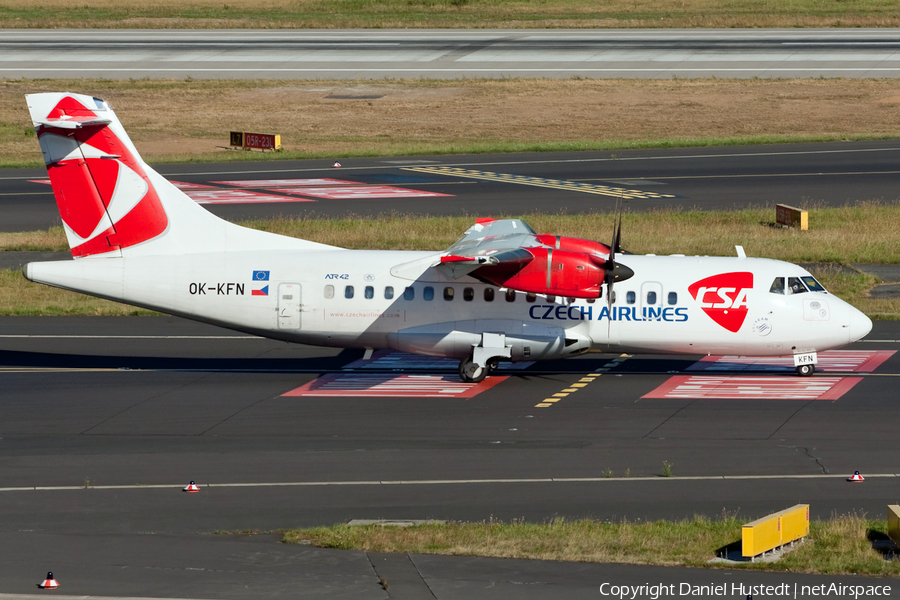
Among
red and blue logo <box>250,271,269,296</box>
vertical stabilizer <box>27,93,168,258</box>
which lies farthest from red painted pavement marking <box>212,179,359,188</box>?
red and blue logo <box>250,271,269,296</box>

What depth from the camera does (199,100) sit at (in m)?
81.6

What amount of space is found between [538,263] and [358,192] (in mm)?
29848

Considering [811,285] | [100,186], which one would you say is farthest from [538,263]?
[100,186]

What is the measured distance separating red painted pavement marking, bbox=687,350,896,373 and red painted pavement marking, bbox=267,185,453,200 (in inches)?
975

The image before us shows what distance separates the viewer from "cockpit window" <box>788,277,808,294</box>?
28750mm

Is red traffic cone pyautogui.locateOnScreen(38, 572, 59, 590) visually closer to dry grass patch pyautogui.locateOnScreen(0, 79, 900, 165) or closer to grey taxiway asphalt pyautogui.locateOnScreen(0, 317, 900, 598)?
grey taxiway asphalt pyautogui.locateOnScreen(0, 317, 900, 598)

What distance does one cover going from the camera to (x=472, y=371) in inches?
1142

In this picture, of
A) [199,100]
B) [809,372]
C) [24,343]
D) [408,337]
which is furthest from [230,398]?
[199,100]

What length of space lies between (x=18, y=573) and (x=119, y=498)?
4.83 meters

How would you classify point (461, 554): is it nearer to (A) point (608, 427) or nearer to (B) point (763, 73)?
(A) point (608, 427)

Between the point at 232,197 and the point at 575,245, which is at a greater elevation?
the point at 575,245

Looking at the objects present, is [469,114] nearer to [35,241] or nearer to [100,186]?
[35,241]

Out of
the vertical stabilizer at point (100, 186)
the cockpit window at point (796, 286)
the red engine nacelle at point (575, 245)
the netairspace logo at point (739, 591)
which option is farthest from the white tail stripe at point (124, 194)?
the netairspace logo at point (739, 591)

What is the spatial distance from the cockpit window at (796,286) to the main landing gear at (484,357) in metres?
7.25
